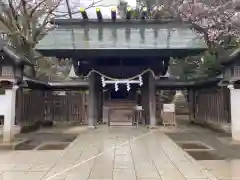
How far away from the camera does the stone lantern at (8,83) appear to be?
1037 centimetres

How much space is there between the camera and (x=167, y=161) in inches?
300

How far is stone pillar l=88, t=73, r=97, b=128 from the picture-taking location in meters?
15.6

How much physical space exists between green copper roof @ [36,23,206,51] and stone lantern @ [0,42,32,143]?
2.84 metres

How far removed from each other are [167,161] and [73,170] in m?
2.47

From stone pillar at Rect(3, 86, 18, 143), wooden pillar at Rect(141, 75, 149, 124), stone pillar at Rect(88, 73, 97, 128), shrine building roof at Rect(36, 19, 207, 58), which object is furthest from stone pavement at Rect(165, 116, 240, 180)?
stone pillar at Rect(3, 86, 18, 143)

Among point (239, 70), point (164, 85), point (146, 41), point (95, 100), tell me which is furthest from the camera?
point (164, 85)

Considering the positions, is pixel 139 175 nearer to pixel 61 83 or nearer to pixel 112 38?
pixel 112 38

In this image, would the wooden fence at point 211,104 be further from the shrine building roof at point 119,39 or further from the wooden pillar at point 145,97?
the wooden pillar at point 145,97

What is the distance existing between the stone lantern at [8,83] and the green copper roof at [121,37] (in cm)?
284

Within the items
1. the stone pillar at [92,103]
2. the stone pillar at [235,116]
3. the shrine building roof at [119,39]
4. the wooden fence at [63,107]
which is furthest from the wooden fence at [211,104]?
the wooden fence at [63,107]

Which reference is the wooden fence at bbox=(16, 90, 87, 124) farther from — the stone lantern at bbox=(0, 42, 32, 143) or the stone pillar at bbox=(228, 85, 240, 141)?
the stone pillar at bbox=(228, 85, 240, 141)

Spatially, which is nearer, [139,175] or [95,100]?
[139,175]

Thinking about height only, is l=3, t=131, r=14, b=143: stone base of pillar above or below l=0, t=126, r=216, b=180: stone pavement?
above

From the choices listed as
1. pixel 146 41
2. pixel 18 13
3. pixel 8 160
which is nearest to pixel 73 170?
pixel 8 160
